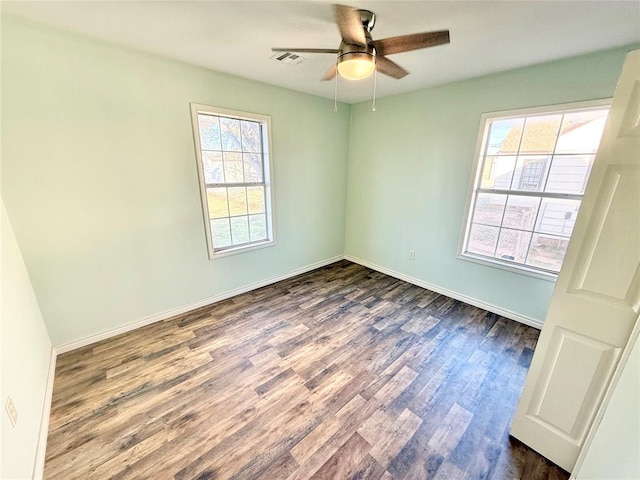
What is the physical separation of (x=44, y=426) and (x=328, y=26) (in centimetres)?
306

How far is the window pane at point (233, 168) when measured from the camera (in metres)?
2.87

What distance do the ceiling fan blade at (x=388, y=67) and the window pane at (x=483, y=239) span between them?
6.39 ft

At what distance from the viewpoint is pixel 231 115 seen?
2.70 meters

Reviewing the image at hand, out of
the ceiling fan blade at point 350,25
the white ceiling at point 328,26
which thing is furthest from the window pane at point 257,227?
the ceiling fan blade at point 350,25

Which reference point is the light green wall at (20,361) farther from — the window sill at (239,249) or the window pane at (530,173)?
the window pane at (530,173)

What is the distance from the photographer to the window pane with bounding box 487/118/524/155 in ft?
8.30

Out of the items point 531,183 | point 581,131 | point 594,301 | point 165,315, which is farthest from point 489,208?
point 165,315

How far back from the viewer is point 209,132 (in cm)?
269

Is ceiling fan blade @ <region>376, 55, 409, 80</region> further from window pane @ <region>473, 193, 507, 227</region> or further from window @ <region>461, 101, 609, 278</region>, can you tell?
window pane @ <region>473, 193, 507, 227</region>

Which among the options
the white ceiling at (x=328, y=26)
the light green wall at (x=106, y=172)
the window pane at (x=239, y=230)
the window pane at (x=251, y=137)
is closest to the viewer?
the white ceiling at (x=328, y=26)

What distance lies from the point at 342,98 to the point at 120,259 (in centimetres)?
321

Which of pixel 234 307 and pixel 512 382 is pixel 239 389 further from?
pixel 512 382

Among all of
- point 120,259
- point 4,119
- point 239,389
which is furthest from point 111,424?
point 4,119

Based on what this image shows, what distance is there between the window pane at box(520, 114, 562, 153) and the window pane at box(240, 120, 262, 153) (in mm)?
2788
